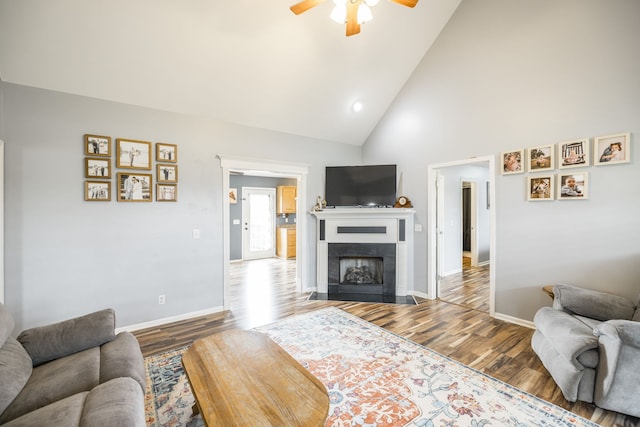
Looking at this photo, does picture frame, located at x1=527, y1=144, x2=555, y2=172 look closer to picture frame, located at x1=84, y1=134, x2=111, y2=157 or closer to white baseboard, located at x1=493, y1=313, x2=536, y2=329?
white baseboard, located at x1=493, y1=313, x2=536, y2=329

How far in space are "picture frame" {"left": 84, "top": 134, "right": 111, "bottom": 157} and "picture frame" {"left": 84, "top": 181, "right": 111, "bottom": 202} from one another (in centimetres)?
31

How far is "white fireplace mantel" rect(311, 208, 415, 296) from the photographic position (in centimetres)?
446

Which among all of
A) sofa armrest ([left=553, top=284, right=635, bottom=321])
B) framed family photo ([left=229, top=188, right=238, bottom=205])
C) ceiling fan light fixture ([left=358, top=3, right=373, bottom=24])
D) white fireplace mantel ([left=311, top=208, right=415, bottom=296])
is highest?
ceiling fan light fixture ([left=358, top=3, right=373, bottom=24])

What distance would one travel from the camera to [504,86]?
135 inches

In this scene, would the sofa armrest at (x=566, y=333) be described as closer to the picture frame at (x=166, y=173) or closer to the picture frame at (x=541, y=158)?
the picture frame at (x=541, y=158)

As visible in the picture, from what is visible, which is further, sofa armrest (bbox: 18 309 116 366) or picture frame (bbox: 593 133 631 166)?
picture frame (bbox: 593 133 631 166)

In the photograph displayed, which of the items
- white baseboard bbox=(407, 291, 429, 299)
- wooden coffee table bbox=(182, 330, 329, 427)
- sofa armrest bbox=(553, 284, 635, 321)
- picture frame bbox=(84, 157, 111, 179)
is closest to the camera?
wooden coffee table bbox=(182, 330, 329, 427)

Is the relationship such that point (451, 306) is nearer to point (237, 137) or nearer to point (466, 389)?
→ point (466, 389)

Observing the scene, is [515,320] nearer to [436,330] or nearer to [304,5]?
[436,330]

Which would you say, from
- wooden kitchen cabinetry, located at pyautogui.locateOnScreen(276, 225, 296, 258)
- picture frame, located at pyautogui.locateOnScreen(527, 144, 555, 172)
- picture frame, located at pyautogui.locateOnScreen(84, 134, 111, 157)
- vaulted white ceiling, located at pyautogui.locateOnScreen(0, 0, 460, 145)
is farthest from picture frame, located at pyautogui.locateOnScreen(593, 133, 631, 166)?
wooden kitchen cabinetry, located at pyautogui.locateOnScreen(276, 225, 296, 258)

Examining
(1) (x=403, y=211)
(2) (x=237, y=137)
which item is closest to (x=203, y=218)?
(2) (x=237, y=137)

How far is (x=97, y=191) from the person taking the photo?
3.00 metres

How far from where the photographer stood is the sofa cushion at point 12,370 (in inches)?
54.9

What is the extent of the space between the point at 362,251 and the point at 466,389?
2.58 metres
